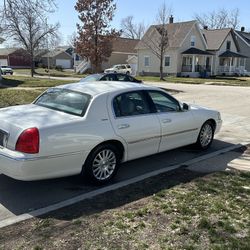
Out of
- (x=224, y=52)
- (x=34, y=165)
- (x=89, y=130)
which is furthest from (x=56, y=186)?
(x=224, y=52)

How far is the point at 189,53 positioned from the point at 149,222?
1696 inches

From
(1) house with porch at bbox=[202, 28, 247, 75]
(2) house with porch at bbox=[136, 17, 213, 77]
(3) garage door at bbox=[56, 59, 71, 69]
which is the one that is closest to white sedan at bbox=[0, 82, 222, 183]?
(2) house with porch at bbox=[136, 17, 213, 77]

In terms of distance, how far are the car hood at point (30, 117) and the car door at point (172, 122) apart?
1780 mm

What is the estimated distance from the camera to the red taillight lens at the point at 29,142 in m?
4.56

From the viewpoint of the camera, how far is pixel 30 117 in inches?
199

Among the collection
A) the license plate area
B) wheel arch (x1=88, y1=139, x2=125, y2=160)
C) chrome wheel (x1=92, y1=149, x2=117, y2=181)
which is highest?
the license plate area

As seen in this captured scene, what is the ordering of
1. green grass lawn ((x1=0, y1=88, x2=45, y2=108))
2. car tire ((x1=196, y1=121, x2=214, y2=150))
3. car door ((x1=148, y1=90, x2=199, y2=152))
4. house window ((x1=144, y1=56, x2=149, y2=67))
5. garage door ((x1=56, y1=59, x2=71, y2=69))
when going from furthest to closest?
garage door ((x1=56, y1=59, x2=71, y2=69))
house window ((x1=144, y1=56, x2=149, y2=67))
green grass lawn ((x1=0, y1=88, x2=45, y2=108))
car tire ((x1=196, y1=121, x2=214, y2=150))
car door ((x1=148, y1=90, x2=199, y2=152))

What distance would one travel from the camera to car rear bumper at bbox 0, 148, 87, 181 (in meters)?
4.54

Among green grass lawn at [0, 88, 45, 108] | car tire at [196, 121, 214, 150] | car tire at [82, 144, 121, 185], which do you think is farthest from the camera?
green grass lawn at [0, 88, 45, 108]

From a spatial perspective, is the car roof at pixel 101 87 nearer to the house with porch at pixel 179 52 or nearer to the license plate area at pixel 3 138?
the license plate area at pixel 3 138

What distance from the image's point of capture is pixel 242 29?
66.9 m

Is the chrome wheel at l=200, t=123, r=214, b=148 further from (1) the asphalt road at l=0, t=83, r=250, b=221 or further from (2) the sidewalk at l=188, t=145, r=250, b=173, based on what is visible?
(2) the sidewalk at l=188, t=145, r=250, b=173

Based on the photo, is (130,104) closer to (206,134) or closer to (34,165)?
(34,165)

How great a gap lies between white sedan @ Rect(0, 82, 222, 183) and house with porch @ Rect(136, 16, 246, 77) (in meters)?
36.8
